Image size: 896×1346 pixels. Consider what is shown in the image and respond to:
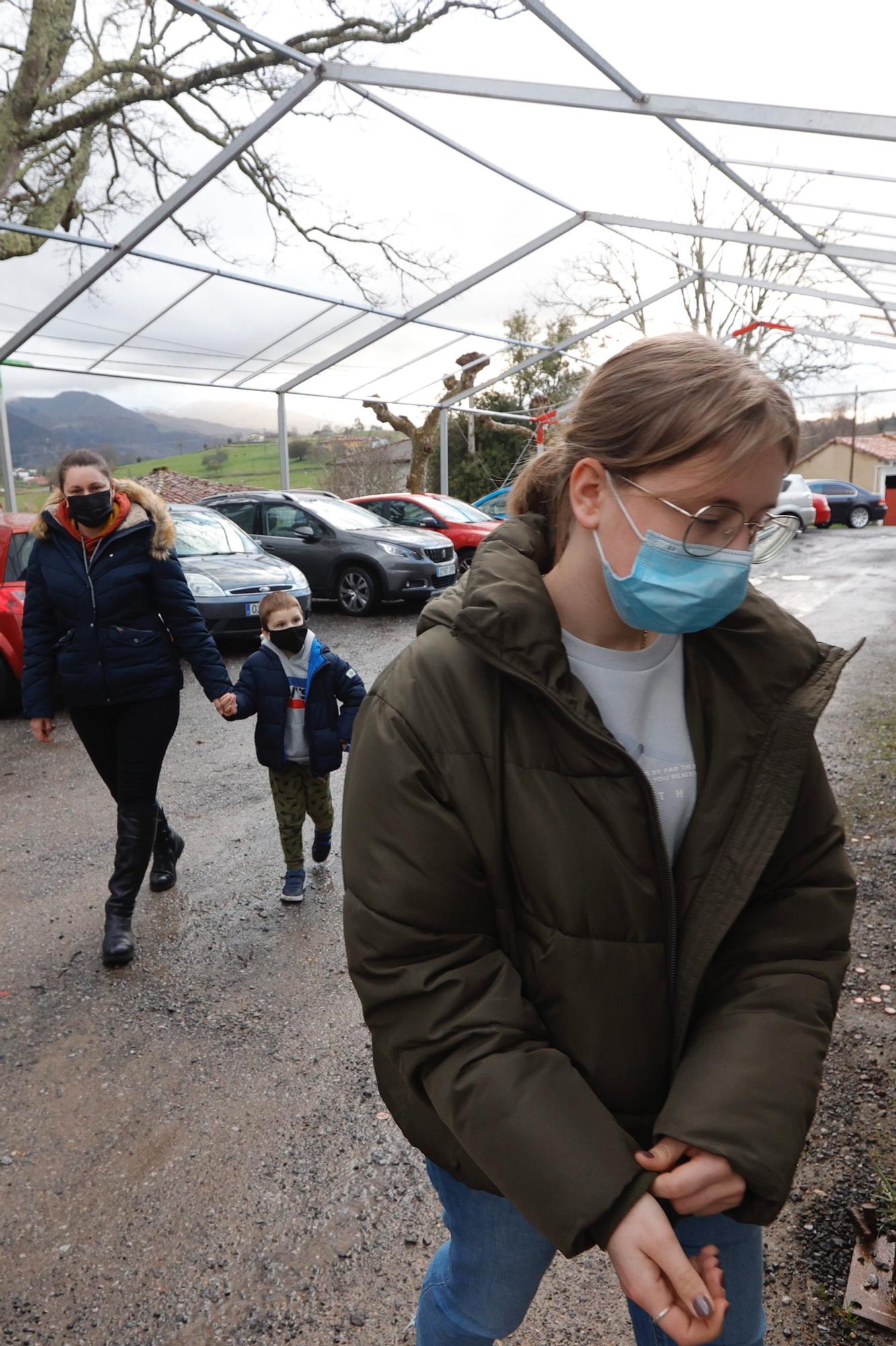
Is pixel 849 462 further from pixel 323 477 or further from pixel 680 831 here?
pixel 680 831

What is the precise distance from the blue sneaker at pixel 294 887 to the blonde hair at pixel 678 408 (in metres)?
3.40

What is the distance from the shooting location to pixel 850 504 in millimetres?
29828

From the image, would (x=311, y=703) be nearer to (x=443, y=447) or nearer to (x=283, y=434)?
(x=283, y=434)

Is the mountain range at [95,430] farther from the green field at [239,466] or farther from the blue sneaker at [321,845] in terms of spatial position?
the blue sneaker at [321,845]

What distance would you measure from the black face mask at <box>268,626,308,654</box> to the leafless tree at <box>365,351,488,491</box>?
17.9m

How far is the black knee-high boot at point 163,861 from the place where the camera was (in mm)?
4590

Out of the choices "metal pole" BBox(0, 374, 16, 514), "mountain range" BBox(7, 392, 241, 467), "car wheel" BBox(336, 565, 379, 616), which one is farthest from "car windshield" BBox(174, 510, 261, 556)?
"metal pole" BBox(0, 374, 16, 514)

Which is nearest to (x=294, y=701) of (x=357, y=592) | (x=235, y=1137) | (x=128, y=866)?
(x=128, y=866)

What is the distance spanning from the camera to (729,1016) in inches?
53.5

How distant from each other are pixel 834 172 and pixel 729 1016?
36.3 feet

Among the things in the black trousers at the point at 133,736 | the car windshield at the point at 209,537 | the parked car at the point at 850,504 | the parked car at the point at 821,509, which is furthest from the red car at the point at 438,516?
the parked car at the point at 850,504

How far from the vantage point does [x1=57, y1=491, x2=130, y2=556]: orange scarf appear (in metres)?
3.78

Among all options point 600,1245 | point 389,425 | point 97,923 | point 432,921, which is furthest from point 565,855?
point 389,425

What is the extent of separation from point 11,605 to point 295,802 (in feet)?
15.0
